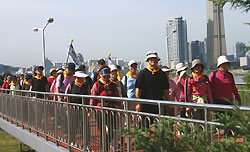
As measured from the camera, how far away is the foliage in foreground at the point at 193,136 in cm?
221

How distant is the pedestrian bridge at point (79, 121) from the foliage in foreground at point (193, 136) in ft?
0.78

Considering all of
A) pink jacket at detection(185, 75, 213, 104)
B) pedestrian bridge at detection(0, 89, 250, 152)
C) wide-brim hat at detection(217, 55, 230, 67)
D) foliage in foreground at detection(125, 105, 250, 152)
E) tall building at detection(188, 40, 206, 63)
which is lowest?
pedestrian bridge at detection(0, 89, 250, 152)

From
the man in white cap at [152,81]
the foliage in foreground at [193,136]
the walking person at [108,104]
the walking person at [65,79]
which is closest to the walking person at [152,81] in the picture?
the man in white cap at [152,81]

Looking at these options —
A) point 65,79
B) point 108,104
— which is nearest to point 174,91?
point 108,104

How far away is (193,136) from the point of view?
240cm

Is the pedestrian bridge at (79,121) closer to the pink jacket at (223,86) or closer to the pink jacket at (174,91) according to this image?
the pink jacket at (223,86)

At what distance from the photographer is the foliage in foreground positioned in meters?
2.21

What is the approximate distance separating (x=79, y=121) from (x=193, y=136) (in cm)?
435

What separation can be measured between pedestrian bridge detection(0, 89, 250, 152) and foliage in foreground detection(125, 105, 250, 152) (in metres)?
0.24

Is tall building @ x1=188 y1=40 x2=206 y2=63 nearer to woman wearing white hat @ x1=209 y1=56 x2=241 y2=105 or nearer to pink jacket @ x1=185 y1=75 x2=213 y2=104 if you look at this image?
woman wearing white hat @ x1=209 y1=56 x2=241 y2=105

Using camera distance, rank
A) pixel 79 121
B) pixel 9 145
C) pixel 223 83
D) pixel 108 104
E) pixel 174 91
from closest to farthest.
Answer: pixel 108 104 < pixel 223 83 < pixel 79 121 < pixel 174 91 < pixel 9 145

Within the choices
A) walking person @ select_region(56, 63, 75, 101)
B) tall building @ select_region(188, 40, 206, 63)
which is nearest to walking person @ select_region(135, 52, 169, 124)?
walking person @ select_region(56, 63, 75, 101)

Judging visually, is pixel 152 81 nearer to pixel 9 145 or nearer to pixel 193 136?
pixel 193 136

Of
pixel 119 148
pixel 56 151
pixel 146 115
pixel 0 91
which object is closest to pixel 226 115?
pixel 146 115
